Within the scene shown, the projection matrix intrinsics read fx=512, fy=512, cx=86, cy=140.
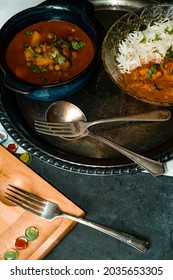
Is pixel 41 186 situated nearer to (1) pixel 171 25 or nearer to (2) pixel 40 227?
(2) pixel 40 227

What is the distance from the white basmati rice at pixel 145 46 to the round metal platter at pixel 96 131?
0.29 feet

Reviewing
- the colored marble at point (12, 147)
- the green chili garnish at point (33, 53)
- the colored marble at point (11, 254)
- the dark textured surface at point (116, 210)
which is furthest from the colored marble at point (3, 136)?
the colored marble at point (11, 254)

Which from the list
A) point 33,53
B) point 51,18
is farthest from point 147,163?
point 51,18

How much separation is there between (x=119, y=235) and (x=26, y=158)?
1.37ft

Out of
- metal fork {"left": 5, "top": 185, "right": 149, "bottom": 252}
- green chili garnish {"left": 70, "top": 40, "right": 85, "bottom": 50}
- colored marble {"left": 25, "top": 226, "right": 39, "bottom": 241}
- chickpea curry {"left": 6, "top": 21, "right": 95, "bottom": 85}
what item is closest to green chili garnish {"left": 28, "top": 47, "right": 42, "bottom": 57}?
chickpea curry {"left": 6, "top": 21, "right": 95, "bottom": 85}

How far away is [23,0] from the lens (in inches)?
83.2

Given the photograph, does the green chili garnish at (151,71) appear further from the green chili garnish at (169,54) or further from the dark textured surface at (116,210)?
the dark textured surface at (116,210)

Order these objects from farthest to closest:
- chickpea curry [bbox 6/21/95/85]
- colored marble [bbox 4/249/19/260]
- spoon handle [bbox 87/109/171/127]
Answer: chickpea curry [bbox 6/21/95/85] → spoon handle [bbox 87/109/171/127] → colored marble [bbox 4/249/19/260]

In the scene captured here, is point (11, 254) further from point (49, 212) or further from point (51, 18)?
point (51, 18)

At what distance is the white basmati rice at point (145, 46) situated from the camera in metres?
1.82

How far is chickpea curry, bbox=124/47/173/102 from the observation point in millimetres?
1747

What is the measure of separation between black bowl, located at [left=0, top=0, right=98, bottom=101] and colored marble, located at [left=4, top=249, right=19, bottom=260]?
512mm

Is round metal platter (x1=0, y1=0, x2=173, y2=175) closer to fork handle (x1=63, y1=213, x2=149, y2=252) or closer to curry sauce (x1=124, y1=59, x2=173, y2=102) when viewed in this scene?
curry sauce (x1=124, y1=59, x2=173, y2=102)

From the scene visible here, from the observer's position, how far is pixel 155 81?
5.82 ft
